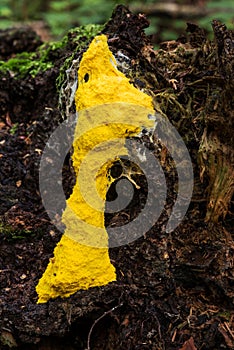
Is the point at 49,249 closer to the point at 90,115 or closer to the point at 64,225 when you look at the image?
the point at 64,225

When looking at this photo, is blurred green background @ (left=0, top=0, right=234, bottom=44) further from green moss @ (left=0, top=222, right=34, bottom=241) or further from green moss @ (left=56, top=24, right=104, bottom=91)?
green moss @ (left=0, top=222, right=34, bottom=241)

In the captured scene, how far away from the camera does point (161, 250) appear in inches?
102

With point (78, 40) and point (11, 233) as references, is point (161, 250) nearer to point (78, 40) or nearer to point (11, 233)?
point (11, 233)

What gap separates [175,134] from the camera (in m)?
2.68

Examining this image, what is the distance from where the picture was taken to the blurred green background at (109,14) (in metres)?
6.77

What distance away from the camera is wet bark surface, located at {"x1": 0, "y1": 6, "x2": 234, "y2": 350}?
7.93 feet

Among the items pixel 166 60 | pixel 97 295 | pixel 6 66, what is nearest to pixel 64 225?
pixel 97 295

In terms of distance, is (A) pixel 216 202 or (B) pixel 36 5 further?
(B) pixel 36 5

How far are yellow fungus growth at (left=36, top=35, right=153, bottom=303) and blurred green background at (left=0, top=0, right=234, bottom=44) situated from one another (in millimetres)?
3800

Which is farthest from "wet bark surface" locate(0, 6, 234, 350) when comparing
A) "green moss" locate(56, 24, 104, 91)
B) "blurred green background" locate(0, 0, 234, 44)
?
"blurred green background" locate(0, 0, 234, 44)

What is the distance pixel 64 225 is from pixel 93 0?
222 inches

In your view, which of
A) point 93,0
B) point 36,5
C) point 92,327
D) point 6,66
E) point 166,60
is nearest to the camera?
point 92,327

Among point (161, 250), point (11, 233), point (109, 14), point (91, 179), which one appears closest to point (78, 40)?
point (91, 179)

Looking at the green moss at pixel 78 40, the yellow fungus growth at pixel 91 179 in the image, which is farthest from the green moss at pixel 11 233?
the green moss at pixel 78 40
